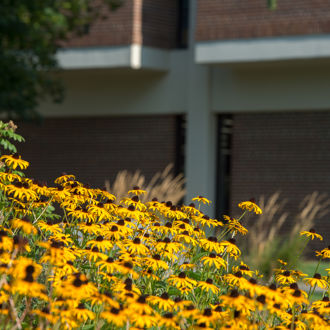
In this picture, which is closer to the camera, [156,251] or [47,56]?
[156,251]

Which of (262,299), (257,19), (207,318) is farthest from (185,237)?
(257,19)

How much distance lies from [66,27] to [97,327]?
13.5 m

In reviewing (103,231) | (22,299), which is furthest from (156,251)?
(22,299)

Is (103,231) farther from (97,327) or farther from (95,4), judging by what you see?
(95,4)

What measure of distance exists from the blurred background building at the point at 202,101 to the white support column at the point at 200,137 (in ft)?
0.07

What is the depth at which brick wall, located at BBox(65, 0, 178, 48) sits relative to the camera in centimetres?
1838

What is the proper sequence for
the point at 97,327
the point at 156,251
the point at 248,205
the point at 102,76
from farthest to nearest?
1. the point at 102,76
2. the point at 248,205
3. the point at 156,251
4. the point at 97,327

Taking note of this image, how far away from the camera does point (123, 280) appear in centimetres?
437

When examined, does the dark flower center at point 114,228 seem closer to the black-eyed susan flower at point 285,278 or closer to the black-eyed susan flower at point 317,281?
the black-eyed susan flower at point 285,278

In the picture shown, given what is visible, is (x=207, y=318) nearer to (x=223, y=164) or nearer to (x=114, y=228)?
(x=114, y=228)

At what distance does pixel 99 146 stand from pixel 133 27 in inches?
133

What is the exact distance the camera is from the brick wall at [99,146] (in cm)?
1978

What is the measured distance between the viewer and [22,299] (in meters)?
4.86

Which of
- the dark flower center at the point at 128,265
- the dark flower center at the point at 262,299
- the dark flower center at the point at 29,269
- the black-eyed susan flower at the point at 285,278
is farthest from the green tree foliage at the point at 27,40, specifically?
the dark flower center at the point at 29,269
